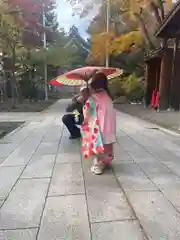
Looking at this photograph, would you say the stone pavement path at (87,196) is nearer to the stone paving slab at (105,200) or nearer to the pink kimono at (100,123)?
the stone paving slab at (105,200)

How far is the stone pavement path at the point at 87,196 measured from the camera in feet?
8.58

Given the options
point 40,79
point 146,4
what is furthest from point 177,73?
point 40,79

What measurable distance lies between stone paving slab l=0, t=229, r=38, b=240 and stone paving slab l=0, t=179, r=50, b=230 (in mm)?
77

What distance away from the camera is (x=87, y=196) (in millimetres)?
3396

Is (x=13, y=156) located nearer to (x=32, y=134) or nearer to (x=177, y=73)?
A: (x=32, y=134)

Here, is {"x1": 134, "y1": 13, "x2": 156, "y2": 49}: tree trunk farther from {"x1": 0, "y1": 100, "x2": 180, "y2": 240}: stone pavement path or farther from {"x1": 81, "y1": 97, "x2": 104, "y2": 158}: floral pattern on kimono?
{"x1": 81, "y1": 97, "x2": 104, "y2": 158}: floral pattern on kimono

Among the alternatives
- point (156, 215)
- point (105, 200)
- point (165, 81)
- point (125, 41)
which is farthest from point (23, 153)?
point (125, 41)

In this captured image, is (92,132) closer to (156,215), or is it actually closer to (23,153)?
(156,215)

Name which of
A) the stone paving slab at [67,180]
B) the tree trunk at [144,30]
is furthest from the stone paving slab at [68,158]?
the tree trunk at [144,30]

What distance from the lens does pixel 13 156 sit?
5477mm

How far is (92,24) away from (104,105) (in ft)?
90.4

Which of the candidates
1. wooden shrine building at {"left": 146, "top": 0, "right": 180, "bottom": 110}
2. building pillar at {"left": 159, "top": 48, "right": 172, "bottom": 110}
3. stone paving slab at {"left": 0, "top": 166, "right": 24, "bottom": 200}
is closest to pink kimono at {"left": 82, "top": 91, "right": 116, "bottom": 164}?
stone paving slab at {"left": 0, "top": 166, "right": 24, "bottom": 200}

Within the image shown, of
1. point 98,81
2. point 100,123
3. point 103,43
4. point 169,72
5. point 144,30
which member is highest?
point 144,30

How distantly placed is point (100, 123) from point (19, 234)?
6.78 feet
